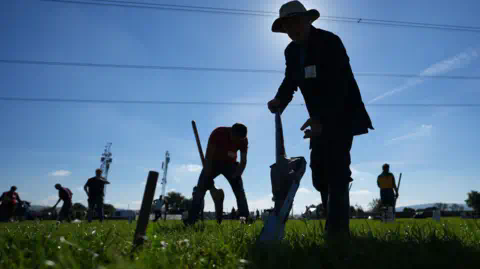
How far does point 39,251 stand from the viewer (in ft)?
6.11

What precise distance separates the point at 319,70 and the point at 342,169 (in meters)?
1.06

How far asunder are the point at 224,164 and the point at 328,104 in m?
3.48

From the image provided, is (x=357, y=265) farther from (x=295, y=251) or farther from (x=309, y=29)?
(x=309, y=29)

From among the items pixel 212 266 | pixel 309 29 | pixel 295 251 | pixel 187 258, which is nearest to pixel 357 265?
pixel 295 251

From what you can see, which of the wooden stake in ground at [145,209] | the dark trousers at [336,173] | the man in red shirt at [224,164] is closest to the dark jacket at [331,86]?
the dark trousers at [336,173]

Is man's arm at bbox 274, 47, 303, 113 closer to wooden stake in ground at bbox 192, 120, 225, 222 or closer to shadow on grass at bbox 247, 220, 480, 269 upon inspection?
shadow on grass at bbox 247, 220, 480, 269

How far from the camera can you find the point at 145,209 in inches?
82.7

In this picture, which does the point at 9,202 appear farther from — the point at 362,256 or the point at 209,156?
the point at 362,256

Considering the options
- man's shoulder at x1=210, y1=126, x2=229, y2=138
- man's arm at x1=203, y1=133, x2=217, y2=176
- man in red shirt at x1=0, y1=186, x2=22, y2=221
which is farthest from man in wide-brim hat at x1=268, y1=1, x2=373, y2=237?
man in red shirt at x1=0, y1=186, x2=22, y2=221

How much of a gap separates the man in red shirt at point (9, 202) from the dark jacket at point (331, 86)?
19147 mm

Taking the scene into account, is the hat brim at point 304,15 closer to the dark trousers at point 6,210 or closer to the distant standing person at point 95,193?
the distant standing person at point 95,193

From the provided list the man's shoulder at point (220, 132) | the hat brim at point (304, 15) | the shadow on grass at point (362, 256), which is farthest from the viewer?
the man's shoulder at point (220, 132)

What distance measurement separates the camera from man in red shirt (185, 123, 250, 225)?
6211mm

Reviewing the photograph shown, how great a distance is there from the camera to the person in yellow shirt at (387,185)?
1090 centimetres
